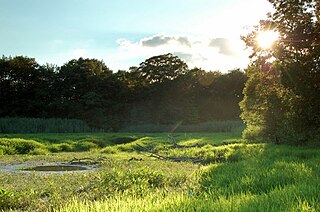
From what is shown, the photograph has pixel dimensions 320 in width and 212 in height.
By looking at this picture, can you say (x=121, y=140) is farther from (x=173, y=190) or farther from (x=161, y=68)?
(x=161, y=68)

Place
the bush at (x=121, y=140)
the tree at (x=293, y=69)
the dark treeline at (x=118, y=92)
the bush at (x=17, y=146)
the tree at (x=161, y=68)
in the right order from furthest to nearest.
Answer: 1. the tree at (x=161, y=68)
2. the dark treeline at (x=118, y=92)
3. the bush at (x=121, y=140)
4. the bush at (x=17, y=146)
5. the tree at (x=293, y=69)

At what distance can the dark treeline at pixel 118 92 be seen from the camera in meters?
42.3

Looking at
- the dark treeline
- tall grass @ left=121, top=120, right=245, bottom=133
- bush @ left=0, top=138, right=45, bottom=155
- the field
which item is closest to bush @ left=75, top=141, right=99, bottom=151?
bush @ left=0, top=138, right=45, bottom=155

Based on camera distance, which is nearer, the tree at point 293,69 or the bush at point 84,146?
the tree at point 293,69

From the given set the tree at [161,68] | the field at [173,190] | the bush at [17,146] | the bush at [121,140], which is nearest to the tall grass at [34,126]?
the bush at [121,140]

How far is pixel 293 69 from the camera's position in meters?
13.5

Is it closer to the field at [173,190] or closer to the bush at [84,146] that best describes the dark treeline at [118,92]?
the bush at [84,146]

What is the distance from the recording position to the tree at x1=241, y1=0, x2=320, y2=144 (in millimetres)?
13477

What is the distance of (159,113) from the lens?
48531 mm

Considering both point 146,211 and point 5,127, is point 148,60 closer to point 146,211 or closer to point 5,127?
point 5,127

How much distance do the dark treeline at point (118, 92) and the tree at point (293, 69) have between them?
2979 centimetres

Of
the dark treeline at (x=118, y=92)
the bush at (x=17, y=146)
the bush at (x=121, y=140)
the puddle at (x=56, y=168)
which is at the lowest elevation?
the bush at (x=121, y=140)

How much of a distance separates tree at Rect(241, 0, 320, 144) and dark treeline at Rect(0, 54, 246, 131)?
29787mm

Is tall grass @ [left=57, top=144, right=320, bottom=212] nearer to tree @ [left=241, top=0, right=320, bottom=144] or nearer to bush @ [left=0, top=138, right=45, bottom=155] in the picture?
tree @ [left=241, top=0, right=320, bottom=144]
